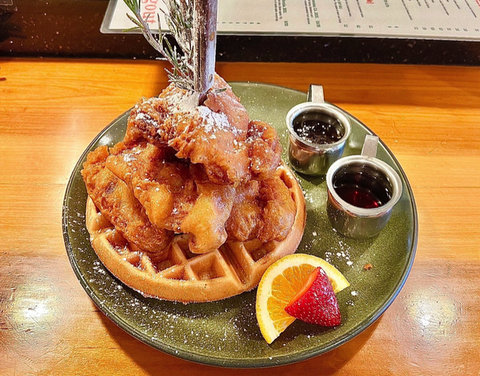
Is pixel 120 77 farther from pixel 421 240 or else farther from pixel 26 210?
pixel 421 240

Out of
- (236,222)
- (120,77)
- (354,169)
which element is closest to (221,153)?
(236,222)

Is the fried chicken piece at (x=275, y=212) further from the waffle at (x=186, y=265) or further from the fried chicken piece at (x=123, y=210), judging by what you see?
the fried chicken piece at (x=123, y=210)

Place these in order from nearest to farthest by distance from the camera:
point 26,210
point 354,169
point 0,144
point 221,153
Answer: point 221,153, point 354,169, point 26,210, point 0,144

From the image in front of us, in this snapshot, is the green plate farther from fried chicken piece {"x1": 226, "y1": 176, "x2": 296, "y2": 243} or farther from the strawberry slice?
fried chicken piece {"x1": 226, "y1": 176, "x2": 296, "y2": 243}

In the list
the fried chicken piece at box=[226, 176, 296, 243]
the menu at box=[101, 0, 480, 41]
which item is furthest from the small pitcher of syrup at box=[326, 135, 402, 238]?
the menu at box=[101, 0, 480, 41]

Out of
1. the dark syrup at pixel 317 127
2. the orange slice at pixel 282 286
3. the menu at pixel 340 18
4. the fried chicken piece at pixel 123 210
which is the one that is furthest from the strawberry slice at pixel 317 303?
the menu at pixel 340 18

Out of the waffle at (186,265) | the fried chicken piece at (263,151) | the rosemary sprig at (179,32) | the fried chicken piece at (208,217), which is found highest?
the rosemary sprig at (179,32)
